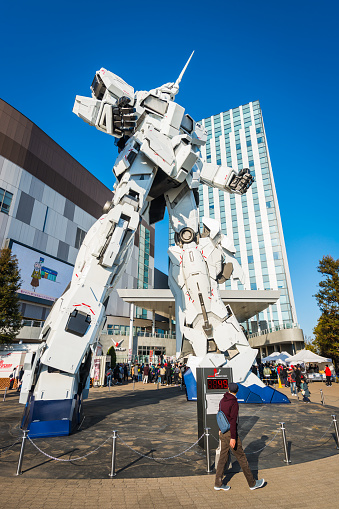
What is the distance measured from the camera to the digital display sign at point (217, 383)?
5312 mm

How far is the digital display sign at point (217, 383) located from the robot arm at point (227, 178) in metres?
7.74

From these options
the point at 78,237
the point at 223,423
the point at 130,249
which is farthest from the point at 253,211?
the point at 223,423

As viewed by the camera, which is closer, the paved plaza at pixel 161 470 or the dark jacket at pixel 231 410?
the paved plaza at pixel 161 470

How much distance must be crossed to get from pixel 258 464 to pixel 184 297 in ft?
21.0

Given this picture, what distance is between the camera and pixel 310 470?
4555 mm

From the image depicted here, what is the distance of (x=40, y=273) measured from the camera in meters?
34.4

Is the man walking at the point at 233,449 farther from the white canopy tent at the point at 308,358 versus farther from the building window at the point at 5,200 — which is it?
the building window at the point at 5,200

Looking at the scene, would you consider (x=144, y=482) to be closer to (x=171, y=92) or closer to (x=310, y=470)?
(x=310, y=470)


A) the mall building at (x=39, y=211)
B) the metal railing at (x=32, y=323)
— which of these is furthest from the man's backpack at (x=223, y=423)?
the metal railing at (x=32, y=323)

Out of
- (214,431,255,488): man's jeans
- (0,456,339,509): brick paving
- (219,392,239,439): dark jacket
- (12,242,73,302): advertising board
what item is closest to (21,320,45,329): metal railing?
(12,242,73,302): advertising board

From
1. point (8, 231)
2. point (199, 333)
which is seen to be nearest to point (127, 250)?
point (199, 333)

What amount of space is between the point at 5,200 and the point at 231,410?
3397 cm

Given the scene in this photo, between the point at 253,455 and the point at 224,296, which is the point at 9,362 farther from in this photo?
the point at 224,296

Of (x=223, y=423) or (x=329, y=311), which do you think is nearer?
(x=223, y=423)
